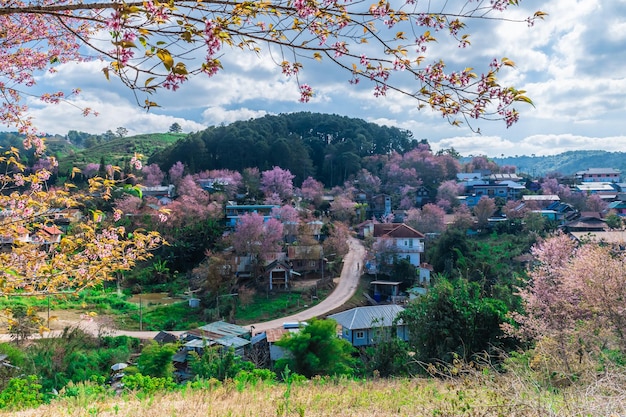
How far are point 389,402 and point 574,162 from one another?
500ft

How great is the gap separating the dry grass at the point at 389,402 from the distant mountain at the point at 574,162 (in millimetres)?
105383

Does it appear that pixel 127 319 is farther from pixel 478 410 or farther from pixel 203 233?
pixel 478 410

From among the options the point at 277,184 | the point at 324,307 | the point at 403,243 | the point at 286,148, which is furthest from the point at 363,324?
the point at 286,148

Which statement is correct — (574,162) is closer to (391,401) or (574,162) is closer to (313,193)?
(313,193)

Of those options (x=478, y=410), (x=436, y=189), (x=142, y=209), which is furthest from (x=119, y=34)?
(x=436, y=189)

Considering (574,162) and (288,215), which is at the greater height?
(574,162)

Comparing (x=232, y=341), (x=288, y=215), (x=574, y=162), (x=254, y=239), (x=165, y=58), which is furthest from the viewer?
(x=574, y=162)

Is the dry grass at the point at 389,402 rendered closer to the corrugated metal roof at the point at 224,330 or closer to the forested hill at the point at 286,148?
the corrugated metal roof at the point at 224,330

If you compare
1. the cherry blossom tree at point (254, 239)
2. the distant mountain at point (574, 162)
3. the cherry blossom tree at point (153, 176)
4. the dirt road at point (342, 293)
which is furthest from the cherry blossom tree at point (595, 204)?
the distant mountain at point (574, 162)

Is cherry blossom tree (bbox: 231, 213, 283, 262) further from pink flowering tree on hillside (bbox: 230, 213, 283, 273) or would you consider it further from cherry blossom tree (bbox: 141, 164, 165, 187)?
cherry blossom tree (bbox: 141, 164, 165, 187)

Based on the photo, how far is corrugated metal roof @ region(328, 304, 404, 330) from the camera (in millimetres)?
16047

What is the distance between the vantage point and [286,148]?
4209 centimetres

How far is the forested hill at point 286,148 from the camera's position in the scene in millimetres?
42562

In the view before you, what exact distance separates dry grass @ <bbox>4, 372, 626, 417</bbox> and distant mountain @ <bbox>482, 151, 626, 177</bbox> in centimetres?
10538
